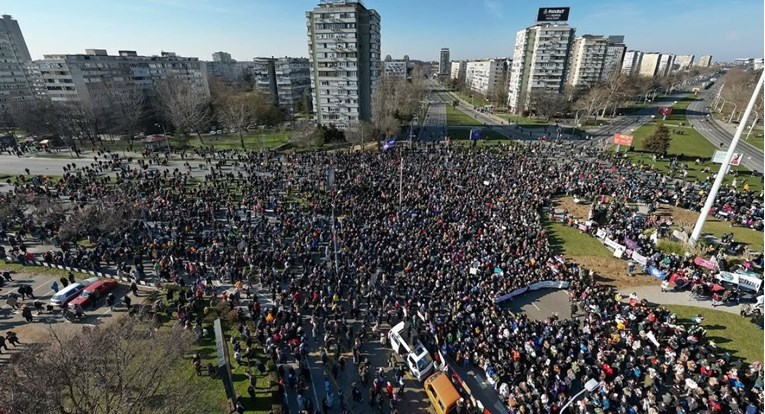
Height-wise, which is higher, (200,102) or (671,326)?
(200,102)

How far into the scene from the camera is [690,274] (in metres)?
22.0

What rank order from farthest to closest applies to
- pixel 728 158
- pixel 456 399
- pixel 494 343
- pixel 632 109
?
pixel 632 109 < pixel 728 158 < pixel 494 343 < pixel 456 399

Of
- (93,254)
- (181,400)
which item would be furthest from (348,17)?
(181,400)

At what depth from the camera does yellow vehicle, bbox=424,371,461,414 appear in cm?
1384

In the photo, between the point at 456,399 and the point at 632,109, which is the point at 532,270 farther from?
the point at 632,109

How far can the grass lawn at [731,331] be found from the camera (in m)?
17.0

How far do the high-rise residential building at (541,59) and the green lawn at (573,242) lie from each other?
72932 mm

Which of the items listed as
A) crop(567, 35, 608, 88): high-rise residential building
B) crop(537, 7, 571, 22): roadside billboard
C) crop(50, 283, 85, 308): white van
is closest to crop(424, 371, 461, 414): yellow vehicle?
crop(50, 283, 85, 308): white van

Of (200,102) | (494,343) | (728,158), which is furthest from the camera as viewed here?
(200,102)

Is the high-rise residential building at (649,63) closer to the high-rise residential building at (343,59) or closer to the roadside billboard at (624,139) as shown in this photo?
the roadside billboard at (624,139)

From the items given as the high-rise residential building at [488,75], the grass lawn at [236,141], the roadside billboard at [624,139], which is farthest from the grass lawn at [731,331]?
the high-rise residential building at [488,75]

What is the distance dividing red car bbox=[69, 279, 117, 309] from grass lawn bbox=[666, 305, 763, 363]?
34.7m

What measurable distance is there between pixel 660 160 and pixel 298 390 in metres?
59.4

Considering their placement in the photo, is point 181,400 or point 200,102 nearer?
point 181,400
